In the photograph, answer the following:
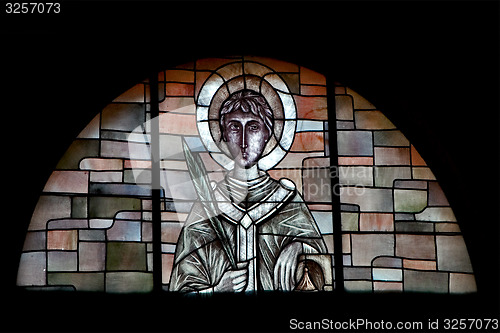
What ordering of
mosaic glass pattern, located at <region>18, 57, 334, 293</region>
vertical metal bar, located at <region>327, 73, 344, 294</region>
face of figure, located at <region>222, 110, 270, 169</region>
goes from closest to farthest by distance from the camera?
1. mosaic glass pattern, located at <region>18, 57, 334, 293</region>
2. vertical metal bar, located at <region>327, 73, 344, 294</region>
3. face of figure, located at <region>222, 110, 270, 169</region>

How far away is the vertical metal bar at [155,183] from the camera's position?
8.02 meters

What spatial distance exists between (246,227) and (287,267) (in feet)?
1.21

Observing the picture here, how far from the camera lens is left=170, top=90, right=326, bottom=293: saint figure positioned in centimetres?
807

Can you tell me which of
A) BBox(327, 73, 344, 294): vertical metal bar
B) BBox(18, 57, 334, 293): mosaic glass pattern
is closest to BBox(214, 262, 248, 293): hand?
BBox(18, 57, 334, 293): mosaic glass pattern

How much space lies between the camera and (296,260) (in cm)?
814

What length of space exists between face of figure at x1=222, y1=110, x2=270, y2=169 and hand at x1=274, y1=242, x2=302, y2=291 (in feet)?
2.02

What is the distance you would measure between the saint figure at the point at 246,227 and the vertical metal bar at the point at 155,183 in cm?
11

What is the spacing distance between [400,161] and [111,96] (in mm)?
1944

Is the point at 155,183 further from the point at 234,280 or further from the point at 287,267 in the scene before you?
the point at 287,267

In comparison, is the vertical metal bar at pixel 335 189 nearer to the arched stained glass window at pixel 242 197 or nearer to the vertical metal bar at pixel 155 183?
the arched stained glass window at pixel 242 197

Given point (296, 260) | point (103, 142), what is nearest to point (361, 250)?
point (296, 260)

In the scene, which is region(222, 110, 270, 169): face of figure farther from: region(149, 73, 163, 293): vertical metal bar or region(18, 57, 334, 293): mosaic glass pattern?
Result: region(149, 73, 163, 293): vertical metal bar

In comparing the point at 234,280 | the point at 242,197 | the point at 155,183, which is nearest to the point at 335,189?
the point at 242,197

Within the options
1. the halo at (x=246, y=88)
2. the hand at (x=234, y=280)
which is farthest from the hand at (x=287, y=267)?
the halo at (x=246, y=88)
